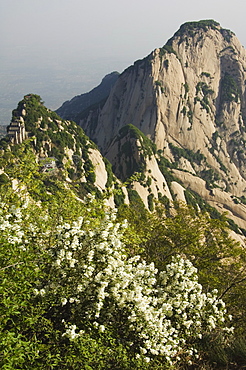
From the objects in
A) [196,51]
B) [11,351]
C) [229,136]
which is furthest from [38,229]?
[196,51]

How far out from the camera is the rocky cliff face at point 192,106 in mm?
138750

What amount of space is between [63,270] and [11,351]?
3.01 metres

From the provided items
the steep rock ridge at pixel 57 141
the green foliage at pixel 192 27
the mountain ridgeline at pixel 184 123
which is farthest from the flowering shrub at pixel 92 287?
the green foliage at pixel 192 27

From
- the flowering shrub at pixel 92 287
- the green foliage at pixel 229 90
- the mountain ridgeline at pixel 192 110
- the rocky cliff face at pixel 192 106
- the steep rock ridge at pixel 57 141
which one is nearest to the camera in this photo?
the flowering shrub at pixel 92 287

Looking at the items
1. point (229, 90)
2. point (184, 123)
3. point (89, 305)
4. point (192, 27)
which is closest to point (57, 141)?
point (89, 305)

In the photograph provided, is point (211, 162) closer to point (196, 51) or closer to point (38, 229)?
point (196, 51)

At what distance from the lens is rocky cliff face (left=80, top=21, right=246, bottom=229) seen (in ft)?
455

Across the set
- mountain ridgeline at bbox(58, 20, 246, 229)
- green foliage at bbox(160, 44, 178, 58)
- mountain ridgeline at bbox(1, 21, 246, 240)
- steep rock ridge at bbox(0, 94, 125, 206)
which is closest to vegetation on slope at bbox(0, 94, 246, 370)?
steep rock ridge at bbox(0, 94, 125, 206)

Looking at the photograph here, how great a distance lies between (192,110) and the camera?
148375mm

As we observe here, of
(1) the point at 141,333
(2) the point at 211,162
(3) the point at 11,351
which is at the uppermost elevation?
(3) the point at 11,351

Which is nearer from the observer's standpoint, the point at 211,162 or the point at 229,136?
the point at 211,162

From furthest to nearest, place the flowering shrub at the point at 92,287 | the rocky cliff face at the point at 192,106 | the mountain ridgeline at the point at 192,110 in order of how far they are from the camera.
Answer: the rocky cliff face at the point at 192,106
the mountain ridgeline at the point at 192,110
the flowering shrub at the point at 92,287

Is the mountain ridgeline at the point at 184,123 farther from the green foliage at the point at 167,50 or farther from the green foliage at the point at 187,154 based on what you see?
the green foliage at the point at 187,154

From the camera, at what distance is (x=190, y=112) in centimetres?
14625
